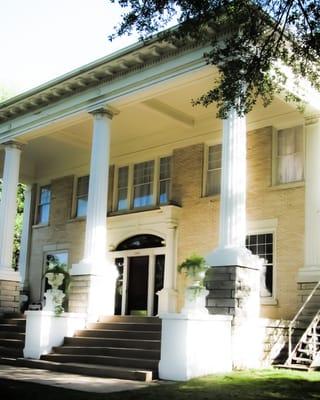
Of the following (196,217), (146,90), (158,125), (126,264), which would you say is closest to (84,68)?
(146,90)

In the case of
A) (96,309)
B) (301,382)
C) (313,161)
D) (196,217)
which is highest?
(313,161)

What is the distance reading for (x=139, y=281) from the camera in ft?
65.4

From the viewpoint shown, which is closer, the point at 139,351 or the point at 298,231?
the point at 139,351

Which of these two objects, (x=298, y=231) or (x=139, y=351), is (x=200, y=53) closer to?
(x=298, y=231)

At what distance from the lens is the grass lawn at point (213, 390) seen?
8773 mm

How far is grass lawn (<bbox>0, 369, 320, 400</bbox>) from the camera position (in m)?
8.77

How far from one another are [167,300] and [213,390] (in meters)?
9.01

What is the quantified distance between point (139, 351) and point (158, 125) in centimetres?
928

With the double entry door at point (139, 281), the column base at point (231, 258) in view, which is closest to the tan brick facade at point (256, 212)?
the double entry door at point (139, 281)

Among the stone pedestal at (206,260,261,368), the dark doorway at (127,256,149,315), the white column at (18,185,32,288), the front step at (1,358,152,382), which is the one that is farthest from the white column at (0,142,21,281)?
the stone pedestal at (206,260,261,368)

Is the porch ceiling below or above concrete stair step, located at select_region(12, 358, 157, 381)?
above

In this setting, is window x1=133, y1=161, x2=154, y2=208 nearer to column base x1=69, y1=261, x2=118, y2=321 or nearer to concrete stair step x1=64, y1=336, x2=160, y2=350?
column base x1=69, y1=261, x2=118, y2=321

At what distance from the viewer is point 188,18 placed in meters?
10.6

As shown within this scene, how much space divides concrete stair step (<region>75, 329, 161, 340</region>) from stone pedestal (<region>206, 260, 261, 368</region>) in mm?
1418
